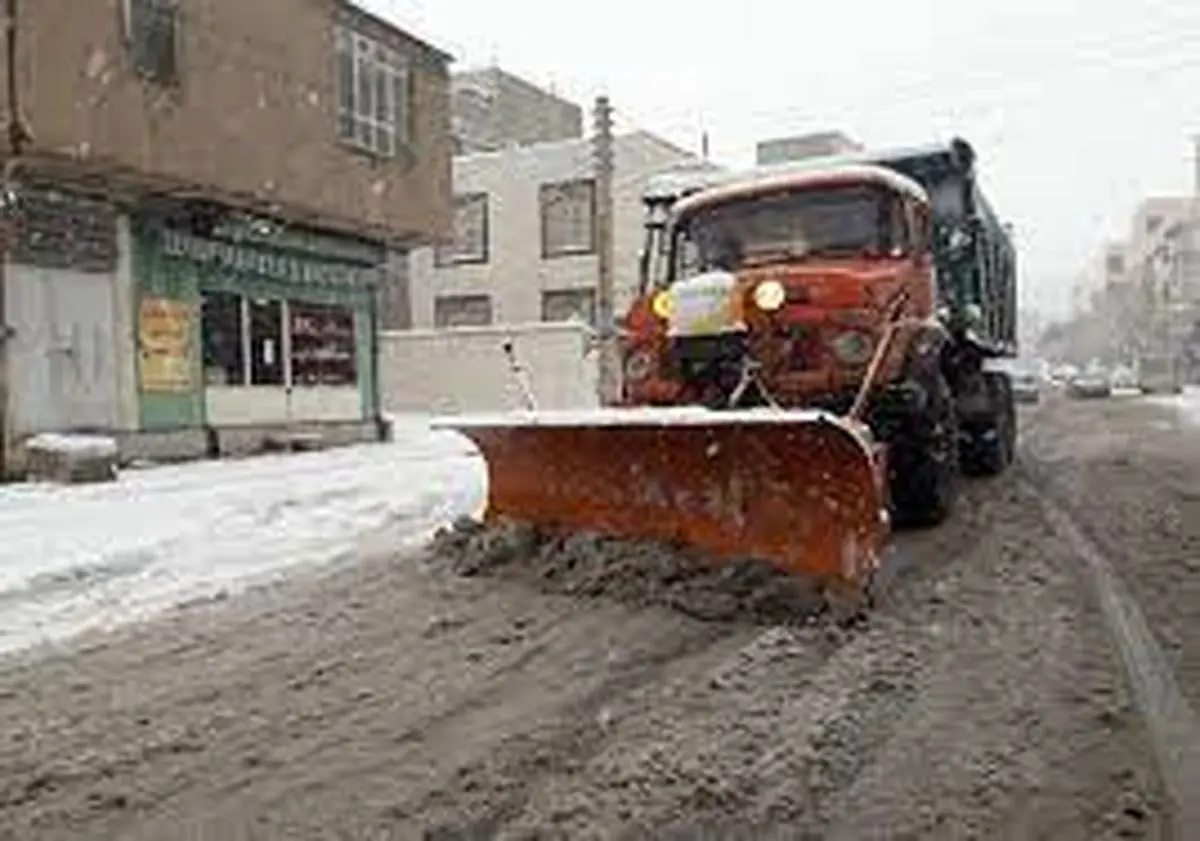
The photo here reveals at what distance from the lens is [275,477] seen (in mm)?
17594

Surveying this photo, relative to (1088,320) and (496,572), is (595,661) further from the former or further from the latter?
(1088,320)

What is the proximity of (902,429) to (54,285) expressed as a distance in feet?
38.5

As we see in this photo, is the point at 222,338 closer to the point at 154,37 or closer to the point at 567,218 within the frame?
the point at 154,37

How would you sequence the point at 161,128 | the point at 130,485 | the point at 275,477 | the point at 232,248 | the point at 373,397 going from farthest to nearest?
the point at 373,397
the point at 232,248
the point at 161,128
the point at 275,477
the point at 130,485

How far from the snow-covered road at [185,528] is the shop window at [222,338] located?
87.5 inches

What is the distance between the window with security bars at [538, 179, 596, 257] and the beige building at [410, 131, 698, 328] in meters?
0.03

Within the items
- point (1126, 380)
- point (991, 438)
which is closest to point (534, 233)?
point (991, 438)

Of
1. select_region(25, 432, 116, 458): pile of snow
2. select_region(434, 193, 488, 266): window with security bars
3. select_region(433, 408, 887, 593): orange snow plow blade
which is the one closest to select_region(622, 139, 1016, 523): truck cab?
select_region(433, 408, 887, 593): orange snow plow blade

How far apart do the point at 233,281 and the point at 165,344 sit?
203 centimetres

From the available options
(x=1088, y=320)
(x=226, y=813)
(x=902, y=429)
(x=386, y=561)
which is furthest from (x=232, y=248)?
(x=1088, y=320)

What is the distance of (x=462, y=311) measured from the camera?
162ft

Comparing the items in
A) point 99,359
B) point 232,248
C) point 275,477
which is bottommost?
point 275,477

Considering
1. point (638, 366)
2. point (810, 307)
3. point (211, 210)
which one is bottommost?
point (638, 366)

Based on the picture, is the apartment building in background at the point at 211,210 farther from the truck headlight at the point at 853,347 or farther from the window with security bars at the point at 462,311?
the window with security bars at the point at 462,311
